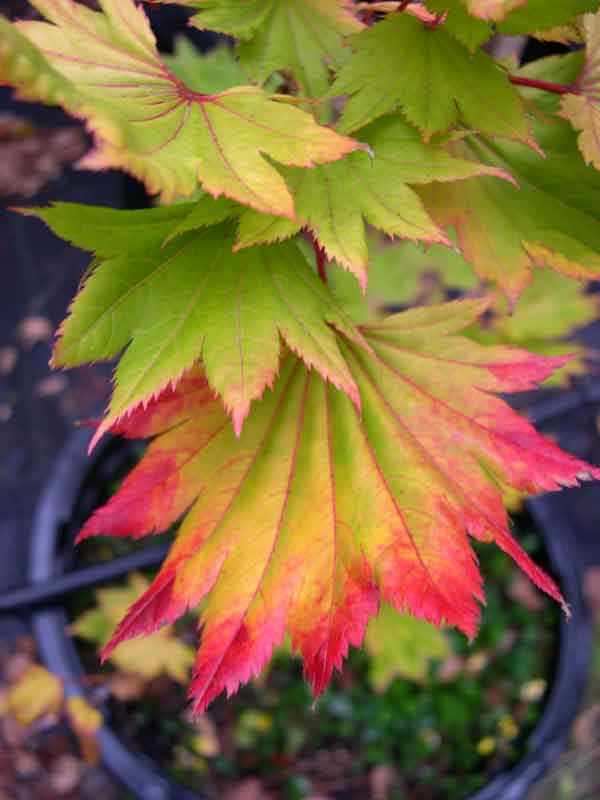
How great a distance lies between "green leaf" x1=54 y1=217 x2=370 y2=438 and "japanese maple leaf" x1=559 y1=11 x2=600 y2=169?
0.73 feet

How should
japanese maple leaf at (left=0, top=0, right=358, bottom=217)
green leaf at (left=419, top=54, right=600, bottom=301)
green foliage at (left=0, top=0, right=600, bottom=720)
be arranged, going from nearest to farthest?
japanese maple leaf at (left=0, top=0, right=358, bottom=217) → green foliage at (left=0, top=0, right=600, bottom=720) → green leaf at (left=419, top=54, right=600, bottom=301)

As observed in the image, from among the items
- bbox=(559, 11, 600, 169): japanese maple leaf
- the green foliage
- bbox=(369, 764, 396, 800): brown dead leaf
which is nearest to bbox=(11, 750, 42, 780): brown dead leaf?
bbox=(369, 764, 396, 800): brown dead leaf

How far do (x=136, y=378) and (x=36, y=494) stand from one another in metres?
1.48

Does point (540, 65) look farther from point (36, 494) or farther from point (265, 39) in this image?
point (36, 494)

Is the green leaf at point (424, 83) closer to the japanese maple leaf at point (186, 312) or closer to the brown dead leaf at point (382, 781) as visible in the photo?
the japanese maple leaf at point (186, 312)

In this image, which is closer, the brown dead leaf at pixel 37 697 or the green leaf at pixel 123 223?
Result: the green leaf at pixel 123 223

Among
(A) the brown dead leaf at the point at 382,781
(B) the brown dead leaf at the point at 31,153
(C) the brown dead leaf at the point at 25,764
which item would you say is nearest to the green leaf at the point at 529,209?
(A) the brown dead leaf at the point at 382,781

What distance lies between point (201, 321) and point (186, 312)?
0.01 metres

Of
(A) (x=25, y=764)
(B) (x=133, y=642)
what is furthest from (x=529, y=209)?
(A) (x=25, y=764)

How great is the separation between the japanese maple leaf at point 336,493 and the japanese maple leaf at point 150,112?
0.69 feet

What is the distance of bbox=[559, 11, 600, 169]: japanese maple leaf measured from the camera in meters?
0.51

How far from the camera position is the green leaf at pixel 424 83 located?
1.61 feet

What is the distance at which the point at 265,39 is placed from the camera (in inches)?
21.9

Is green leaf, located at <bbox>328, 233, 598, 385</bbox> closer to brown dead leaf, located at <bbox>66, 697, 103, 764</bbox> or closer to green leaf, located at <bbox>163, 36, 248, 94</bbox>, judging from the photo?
green leaf, located at <bbox>163, 36, 248, 94</bbox>
